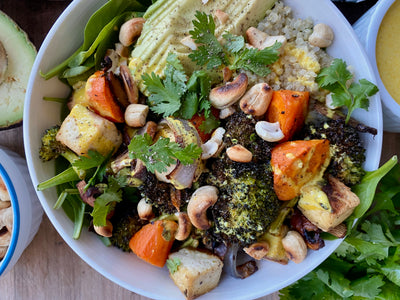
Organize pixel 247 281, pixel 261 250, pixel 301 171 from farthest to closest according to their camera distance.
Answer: pixel 247 281 < pixel 261 250 < pixel 301 171

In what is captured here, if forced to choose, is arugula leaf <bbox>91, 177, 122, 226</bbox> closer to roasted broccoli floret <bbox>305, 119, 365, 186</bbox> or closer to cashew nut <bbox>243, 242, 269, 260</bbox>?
cashew nut <bbox>243, 242, 269, 260</bbox>

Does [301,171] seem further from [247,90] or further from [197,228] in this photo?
[197,228]

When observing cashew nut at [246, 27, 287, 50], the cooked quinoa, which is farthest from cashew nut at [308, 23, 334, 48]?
cashew nut at [246, 27, 287, 50]

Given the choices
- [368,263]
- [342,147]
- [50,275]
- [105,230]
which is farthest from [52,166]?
[368,263]

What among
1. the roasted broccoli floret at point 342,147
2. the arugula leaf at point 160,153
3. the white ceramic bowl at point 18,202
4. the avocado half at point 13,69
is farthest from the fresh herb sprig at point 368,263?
the avocado half at point 13,69

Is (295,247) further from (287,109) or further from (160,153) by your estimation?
(160,153)

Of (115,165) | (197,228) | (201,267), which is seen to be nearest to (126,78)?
(115,165)

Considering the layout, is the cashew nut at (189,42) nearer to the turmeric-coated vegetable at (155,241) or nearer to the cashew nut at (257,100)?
the cashew nut at (257,100)
